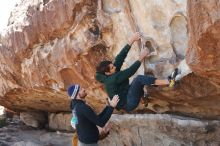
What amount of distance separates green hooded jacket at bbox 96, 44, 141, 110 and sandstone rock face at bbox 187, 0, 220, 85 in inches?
36.4

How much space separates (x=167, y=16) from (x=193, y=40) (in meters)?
1.44

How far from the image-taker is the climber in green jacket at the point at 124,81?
23.0 feet

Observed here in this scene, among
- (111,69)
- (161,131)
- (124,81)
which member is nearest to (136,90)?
(124,81)

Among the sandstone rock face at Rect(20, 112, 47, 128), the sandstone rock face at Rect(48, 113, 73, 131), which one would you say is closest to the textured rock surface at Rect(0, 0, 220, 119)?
the sandstone rock face at Rect(48, 113, 73, 131)

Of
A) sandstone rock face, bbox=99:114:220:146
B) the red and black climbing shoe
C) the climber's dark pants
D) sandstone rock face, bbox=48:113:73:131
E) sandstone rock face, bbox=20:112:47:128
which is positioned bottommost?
sandstone rock face, bbox=20:112:47:128

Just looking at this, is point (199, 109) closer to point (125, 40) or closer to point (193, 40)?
point (125, 40)

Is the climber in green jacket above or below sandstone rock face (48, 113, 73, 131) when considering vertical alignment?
above

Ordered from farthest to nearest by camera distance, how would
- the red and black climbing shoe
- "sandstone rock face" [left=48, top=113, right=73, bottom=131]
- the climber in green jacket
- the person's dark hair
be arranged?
1. "sandstone rock face" [left=48, top=113, right=73, bottom=131]
2. the person's dark hair
3. the climber in green jacket
4. the red and black climbing shoe

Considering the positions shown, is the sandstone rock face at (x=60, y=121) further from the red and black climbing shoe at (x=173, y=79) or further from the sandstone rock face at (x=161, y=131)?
the red and black climbing shoe at (x=173, y=79)

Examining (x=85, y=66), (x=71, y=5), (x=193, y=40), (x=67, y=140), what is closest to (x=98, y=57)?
(x=85, y=66)

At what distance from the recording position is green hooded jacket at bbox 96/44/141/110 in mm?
7027

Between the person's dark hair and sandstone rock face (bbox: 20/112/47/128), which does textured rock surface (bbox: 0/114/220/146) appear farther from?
sandstone rock face (bbox: 20/112/47/128)

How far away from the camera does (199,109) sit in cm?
866

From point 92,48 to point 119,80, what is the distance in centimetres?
212
